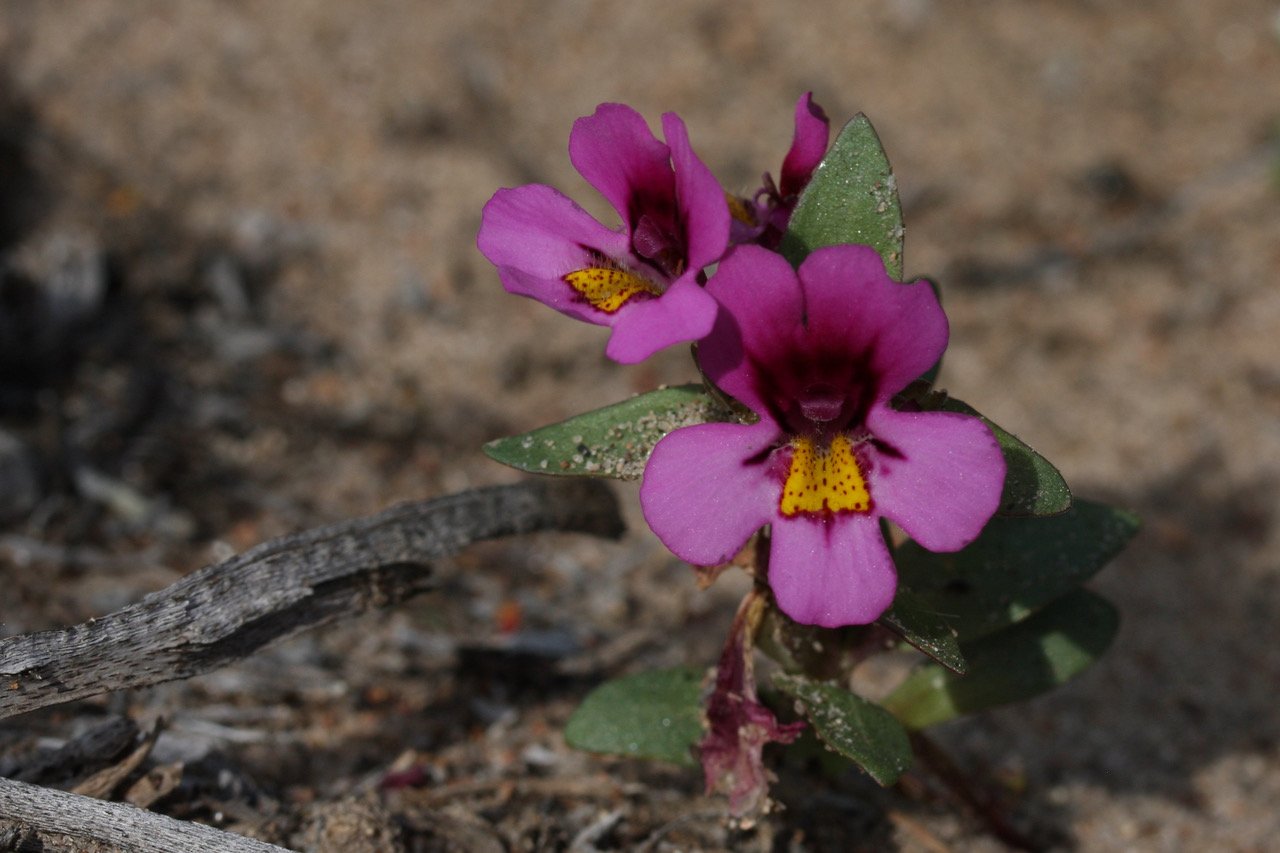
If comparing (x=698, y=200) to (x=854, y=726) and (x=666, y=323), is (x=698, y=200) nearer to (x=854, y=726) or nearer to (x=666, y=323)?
Answer: (x=666, y=323)

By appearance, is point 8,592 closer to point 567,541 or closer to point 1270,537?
point 567,541

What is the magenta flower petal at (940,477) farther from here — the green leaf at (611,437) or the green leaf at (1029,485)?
the green leaf at (611,437)

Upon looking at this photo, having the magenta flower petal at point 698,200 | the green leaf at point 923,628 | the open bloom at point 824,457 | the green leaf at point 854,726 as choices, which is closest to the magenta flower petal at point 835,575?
the open bloom at point 824,457

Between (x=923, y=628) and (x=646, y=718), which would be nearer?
(x=923, y=628)

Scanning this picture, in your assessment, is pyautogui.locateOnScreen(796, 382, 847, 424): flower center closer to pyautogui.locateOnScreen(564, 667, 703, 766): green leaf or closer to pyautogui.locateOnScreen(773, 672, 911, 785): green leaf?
pyautogui.locateOnScreen(773, 672, 911, 785): green leaf

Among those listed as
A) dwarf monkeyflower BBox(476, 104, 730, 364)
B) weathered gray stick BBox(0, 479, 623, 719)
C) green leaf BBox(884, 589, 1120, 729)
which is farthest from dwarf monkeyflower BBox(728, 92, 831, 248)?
green leaf BBox(884, 589, 1120, 729)

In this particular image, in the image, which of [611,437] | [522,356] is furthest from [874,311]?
[522,356]
